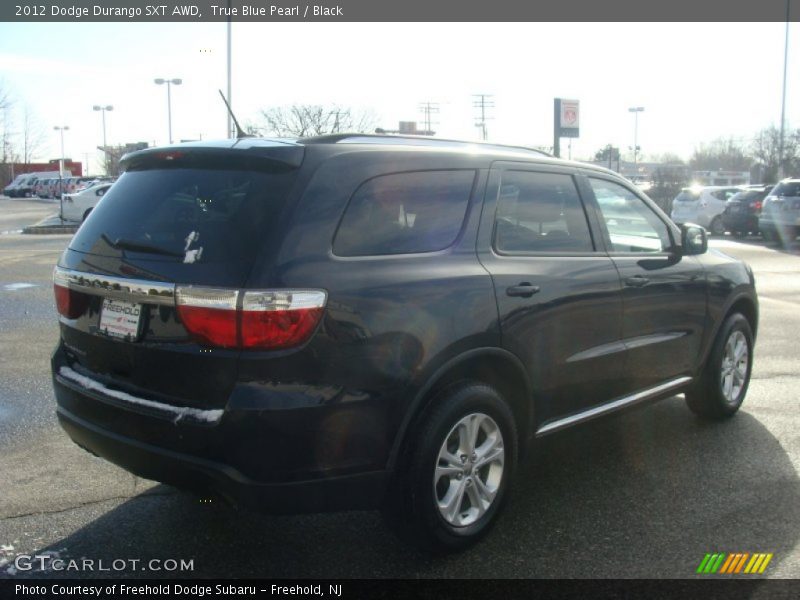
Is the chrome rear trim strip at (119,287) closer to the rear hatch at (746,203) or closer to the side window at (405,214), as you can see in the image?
the side window at (405,214)

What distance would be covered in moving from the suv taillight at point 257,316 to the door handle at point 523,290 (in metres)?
1.05

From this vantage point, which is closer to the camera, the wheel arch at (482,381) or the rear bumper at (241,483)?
the rear bumper at (241,483)

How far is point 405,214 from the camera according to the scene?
11.3 feet

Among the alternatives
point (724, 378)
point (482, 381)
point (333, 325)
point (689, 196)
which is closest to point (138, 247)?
point (333, 325)

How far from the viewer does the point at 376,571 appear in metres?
3.39

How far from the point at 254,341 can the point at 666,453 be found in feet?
9.88

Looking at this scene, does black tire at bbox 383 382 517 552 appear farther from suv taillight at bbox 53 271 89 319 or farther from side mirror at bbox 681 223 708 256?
side mirror at bbox 681 223 708 256

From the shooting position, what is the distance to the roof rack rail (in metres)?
3.45

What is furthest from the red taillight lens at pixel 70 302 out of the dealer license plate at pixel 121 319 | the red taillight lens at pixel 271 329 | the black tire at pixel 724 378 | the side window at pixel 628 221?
the black tire at pixel 724 378

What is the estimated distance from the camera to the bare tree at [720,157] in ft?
329

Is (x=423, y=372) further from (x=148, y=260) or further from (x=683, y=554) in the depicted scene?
(x=683, y=554)

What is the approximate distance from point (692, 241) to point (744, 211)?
65.2 feet

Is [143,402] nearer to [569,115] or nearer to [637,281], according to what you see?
[637,281]

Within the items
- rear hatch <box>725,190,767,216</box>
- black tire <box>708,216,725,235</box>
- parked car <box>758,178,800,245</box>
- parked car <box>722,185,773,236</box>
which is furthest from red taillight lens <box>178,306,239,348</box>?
black tire <box>708,216,725,235</box>
